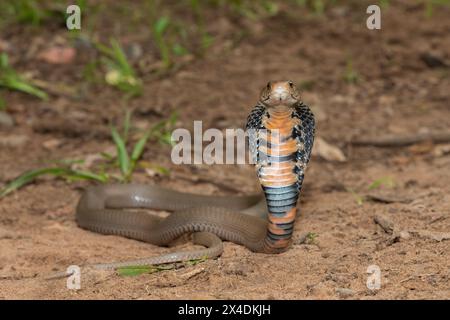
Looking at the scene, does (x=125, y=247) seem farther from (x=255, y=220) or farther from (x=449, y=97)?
(x=449, y=97)

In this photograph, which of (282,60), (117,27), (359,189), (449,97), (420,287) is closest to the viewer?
(420,287)

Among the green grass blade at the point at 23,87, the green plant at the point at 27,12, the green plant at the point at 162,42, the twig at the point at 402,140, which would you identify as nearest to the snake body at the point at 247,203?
the twig at the point at 402,140

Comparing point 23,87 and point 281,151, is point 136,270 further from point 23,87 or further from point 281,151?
point 23,87

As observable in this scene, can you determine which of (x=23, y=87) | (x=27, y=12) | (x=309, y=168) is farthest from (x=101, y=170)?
(x=27, y=12)

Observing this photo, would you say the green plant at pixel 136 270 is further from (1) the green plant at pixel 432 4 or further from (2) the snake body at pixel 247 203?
(1) the green plant at pixel 432 4

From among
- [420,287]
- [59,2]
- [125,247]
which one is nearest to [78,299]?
[125,247]

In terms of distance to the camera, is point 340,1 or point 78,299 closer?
point 78,299
